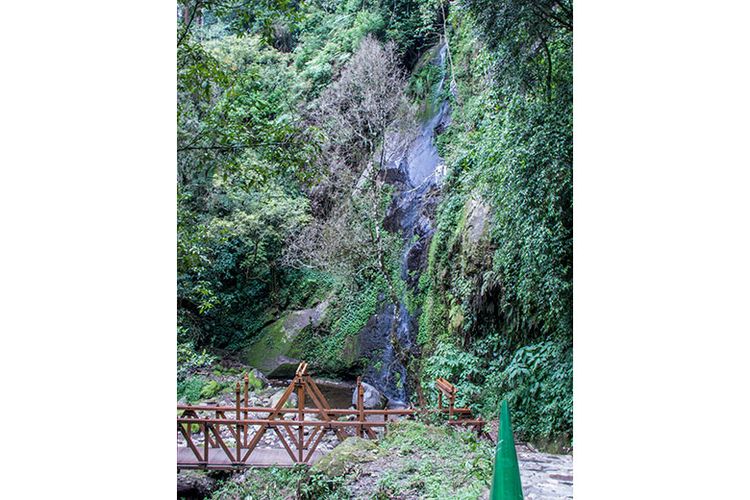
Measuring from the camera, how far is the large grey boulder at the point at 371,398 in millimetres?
2742

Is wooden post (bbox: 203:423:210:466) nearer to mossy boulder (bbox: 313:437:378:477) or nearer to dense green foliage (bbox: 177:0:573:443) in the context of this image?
dense green foliage (bbox: 177:0:573:443)

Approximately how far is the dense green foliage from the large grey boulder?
0.18 m

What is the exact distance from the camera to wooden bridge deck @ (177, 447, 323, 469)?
273 cm

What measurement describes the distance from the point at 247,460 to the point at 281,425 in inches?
10.6

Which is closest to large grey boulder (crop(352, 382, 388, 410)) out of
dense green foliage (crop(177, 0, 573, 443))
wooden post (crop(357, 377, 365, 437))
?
wooden post (crop(357, 377, 365, 437))

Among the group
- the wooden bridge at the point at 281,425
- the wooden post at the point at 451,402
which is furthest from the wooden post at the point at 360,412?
the wooden post at the point at 451,402

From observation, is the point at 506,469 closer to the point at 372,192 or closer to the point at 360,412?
the point at 360,412

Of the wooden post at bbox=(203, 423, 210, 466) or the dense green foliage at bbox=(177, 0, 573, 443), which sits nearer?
the dense green foliage at bbox=(177, 0, 573, 443)

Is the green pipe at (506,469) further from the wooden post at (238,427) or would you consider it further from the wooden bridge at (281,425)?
the wooden post at (238,427)

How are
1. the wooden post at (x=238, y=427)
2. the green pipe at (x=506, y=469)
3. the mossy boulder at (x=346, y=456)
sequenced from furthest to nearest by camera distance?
the wooden post at (x=238, y=427)
the mossy boulder at (x=346, y=456)
the green pipe at (x=506, y=469)

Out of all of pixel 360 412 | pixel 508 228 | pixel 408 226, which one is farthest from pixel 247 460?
pixel 508 228

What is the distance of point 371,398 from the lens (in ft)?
9.05
